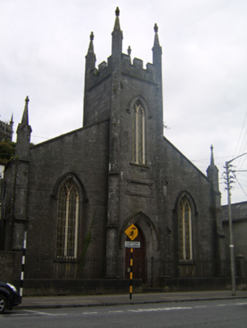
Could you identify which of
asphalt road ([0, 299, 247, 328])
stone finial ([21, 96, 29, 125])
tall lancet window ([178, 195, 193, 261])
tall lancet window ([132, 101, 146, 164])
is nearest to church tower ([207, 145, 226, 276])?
tall lancet window ([178, 195, 193, 261])

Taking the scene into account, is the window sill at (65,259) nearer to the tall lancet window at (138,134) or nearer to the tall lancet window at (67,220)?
the tall lancet window at (67,220)

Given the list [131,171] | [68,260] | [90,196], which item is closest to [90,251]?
[68,260]

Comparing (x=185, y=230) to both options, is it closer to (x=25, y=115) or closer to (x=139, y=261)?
(x=139, y=261)

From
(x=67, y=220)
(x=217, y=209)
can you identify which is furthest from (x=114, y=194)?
(x=217, y=209)

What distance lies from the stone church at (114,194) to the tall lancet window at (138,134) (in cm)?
7

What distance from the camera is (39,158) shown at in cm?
2159

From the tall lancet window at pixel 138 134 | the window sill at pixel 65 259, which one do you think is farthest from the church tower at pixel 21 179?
the tall lancet window at pixel 138 134

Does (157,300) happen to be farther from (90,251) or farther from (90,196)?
(90,196)

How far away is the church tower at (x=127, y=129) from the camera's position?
23078 millimetres

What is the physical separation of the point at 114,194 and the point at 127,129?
450cm

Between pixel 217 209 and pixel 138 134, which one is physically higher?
pixel 138 134

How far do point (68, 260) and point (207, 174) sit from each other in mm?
12636

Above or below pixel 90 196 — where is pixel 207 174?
above

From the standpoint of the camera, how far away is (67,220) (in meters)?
22.0
